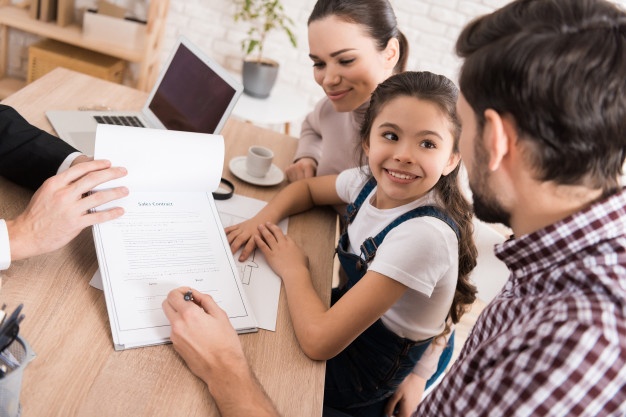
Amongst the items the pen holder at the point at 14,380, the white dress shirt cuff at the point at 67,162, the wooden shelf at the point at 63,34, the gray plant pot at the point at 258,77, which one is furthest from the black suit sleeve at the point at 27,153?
the wooden shelf at the point at 63,34

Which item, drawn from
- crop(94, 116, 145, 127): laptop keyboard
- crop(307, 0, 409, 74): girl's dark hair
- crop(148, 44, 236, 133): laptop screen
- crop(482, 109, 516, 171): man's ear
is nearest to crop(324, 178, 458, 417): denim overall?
crop(482, 109, 516, 171): man's ear

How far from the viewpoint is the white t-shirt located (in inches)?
36.5

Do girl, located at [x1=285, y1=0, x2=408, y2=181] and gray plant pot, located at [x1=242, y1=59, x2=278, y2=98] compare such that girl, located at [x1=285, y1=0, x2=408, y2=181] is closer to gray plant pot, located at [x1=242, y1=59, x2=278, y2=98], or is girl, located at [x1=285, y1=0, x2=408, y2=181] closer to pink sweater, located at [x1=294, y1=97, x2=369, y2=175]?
pink sweater, located at [x1=294, y1=97, x2=369, y2=175]

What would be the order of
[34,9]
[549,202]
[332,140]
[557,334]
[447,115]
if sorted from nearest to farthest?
[557,334] → [549,202] → [447,115] → [332,140] → [34,9]

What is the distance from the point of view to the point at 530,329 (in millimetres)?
612

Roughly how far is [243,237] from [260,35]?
6.69ft

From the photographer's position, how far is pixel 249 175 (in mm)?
1388

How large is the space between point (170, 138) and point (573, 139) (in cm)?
67

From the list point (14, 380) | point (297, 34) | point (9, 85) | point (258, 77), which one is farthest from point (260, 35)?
point (14, 380)

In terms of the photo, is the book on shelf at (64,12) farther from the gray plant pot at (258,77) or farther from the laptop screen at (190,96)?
the laptop screen at (190,96)

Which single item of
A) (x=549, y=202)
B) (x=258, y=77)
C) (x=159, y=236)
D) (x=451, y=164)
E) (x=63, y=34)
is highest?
(x=549, y=202)

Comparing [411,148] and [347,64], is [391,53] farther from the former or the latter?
[411,148]

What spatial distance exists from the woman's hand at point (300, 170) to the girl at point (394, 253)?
23 cm

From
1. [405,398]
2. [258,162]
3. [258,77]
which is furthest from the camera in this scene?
[258,77]
